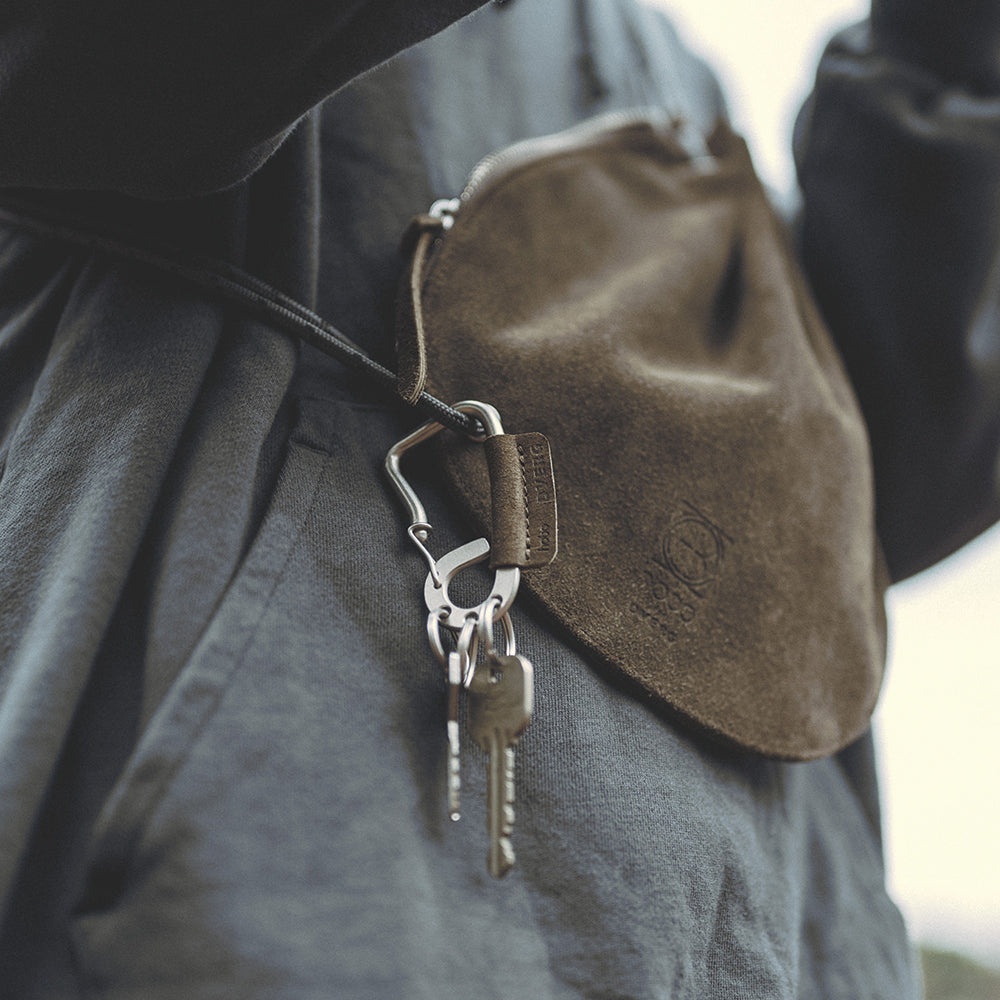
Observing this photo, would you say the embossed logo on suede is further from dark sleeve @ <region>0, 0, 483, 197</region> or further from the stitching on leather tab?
dark sleeve @ <region>0, 0, 483, 197</region>

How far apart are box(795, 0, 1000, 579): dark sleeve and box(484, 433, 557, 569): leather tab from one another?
1.31 ft

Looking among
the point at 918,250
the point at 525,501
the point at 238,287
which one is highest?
the point at 238,287

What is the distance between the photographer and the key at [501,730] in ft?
1.03

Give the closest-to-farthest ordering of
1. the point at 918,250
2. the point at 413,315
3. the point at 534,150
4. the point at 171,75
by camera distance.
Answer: the point at 171,75 < the point at 413,315 < the point at 534,150 < the point at 918,250

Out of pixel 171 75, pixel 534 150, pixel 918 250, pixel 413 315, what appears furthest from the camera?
pixel 918 250

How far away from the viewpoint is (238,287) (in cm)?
38

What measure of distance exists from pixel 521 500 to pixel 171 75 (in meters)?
0.22

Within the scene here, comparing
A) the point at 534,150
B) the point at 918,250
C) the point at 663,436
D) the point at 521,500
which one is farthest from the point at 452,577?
the point at 918,250

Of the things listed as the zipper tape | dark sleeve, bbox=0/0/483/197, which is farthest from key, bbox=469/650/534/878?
dark sleeve, bbox=0/0/483/197

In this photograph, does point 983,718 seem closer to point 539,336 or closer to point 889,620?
point 889,620

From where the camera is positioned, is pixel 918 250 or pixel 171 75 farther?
pixel 918 250

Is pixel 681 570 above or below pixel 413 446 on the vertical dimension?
below

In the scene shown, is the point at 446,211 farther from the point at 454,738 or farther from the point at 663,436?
the point at 454,738

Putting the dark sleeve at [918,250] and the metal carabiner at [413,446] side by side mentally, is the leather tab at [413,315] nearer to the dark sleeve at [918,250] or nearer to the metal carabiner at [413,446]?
the metal carabiner at [413,446]
